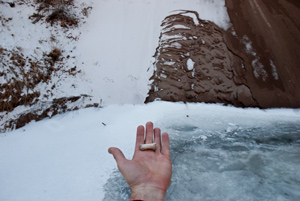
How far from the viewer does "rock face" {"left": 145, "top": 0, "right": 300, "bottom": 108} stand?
8.89 ft

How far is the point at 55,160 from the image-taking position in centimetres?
Answer: 194

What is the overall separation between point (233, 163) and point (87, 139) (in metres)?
1.62

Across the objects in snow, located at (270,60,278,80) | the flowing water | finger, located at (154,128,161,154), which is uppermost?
snow, located at (270,60,278,80)

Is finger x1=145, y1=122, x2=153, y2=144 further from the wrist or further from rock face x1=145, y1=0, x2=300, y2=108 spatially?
rock face x1=145, y1=0, x2=300, y2=108

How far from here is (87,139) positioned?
7.21ft

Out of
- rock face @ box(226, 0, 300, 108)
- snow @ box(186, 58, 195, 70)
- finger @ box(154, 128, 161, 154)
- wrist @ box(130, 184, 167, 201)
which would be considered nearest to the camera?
wrist @ box(130, 184, 167, 201)

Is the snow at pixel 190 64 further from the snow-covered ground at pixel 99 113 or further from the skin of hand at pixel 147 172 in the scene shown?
the skin of hand at pixel 147 172

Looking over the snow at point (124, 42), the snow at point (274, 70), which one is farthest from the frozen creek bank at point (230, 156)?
the snow at point (124, 42)

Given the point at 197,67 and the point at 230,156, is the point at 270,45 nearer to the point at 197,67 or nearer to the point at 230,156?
the point at 197,67

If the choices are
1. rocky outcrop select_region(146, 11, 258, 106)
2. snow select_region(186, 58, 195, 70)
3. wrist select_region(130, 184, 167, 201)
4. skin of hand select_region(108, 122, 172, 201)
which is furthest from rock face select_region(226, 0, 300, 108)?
wrist select_region(130, 184, 167, 201)

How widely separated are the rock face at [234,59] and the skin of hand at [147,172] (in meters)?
1.40

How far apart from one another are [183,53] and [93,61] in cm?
152

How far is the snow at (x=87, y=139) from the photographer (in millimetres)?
1687

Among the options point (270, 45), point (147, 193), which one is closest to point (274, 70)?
point (270, 45)
